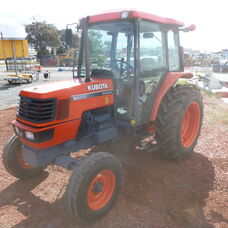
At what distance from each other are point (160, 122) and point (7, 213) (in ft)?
7.71

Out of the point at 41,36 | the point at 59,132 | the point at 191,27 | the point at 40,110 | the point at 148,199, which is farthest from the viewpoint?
the point at 41,36

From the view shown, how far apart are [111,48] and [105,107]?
92 centimetres

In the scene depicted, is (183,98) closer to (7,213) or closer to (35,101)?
(35,101)

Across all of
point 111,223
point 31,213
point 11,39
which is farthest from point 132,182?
point 11,39

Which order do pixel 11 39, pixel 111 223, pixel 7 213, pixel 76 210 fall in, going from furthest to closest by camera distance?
1. pixel 11 39
2. pixel 7 213
3. pixel 111 223
4. pixel 76 210

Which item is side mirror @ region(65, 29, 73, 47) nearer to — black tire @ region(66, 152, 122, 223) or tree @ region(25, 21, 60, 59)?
black tire @ region(66, 152, 122, 223)

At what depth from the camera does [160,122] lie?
3.59m

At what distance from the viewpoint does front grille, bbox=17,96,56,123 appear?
8.61 feet

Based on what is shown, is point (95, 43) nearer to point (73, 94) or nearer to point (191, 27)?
point (73, 94)

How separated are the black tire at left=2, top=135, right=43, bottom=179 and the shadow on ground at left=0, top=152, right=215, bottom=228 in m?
0.17

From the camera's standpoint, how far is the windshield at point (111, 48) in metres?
3.37

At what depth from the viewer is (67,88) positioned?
2.83 metres

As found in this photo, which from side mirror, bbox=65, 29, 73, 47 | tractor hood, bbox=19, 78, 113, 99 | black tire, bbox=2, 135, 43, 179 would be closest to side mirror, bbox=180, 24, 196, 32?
tractor hood, bbox=19, 78, 113, 99

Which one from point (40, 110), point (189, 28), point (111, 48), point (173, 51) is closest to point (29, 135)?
point (40, 110)
